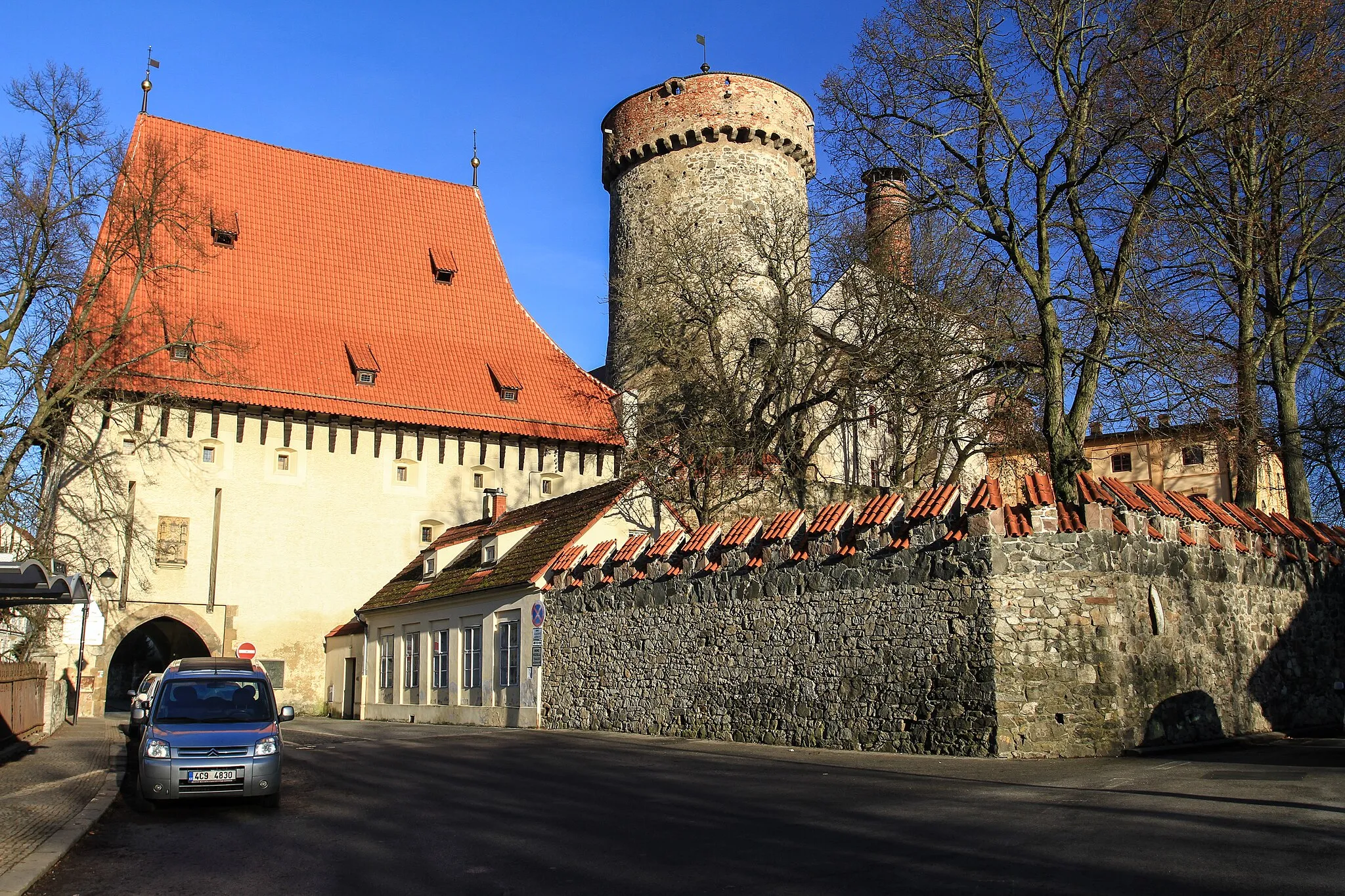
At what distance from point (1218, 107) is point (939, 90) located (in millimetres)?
4477

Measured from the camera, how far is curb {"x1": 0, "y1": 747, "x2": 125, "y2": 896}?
24.1 ft

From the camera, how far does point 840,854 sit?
747 cm

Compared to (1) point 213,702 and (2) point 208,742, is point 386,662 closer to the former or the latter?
(1) point 213,702

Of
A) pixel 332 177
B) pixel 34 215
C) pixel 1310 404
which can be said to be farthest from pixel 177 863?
pixel 332 177

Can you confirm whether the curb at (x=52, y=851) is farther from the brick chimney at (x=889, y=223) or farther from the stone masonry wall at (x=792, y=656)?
the brick chimney at (x=889, y=223)

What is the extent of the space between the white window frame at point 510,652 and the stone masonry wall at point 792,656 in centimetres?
123

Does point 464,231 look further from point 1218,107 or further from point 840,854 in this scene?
point 840,854

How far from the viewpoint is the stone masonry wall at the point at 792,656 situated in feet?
47.9

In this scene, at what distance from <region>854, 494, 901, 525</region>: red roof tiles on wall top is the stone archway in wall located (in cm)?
2118

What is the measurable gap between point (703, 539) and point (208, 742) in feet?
31.4

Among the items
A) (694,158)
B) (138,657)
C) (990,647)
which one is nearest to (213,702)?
(990,647)

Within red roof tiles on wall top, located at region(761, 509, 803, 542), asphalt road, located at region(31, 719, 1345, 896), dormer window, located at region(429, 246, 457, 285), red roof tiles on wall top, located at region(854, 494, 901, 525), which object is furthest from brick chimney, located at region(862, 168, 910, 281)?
dormer window, located at region(429, 246, 457, 285)

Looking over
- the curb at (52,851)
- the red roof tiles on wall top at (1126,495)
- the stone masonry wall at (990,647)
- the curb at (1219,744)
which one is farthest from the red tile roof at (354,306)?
the curb at (1219,744)

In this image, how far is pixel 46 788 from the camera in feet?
42.0
